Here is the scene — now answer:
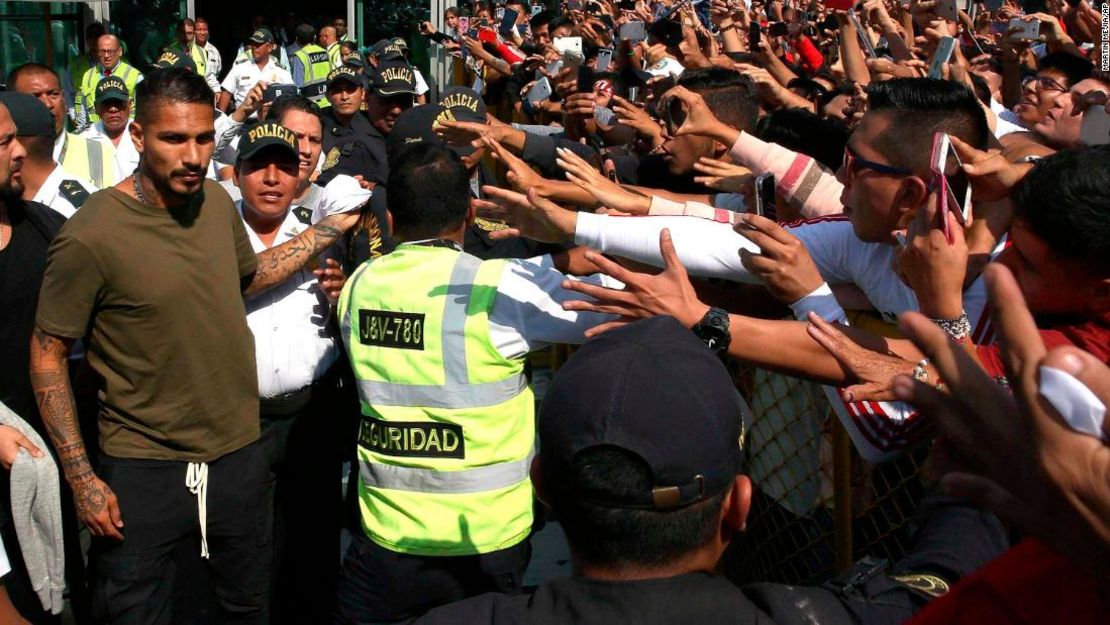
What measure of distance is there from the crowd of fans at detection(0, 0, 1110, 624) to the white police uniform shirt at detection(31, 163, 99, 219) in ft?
0.06

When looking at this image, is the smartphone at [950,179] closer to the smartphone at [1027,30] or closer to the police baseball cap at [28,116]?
the police baseball cap at [28,116]

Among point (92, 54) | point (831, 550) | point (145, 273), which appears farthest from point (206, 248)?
point (92, 54)

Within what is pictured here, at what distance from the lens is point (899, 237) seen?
7.70 feet

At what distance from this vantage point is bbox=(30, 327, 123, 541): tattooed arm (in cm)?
332

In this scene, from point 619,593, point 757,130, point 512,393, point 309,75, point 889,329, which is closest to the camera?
point 619,593

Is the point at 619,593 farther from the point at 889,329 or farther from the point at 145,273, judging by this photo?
the point at 145,273

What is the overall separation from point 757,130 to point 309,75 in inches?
481

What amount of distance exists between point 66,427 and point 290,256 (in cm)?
94

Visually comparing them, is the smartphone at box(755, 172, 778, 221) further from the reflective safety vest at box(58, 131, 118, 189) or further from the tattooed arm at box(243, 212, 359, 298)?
the reflective safety vest at box(58, 131, 118, 189)

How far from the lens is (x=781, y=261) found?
231cm

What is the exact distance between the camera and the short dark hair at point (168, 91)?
350cm

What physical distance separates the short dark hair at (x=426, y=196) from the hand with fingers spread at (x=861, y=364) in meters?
1.46

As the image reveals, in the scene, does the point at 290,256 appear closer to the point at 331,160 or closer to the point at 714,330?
the point at 714,330

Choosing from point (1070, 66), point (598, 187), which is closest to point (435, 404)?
point (598, 187)
